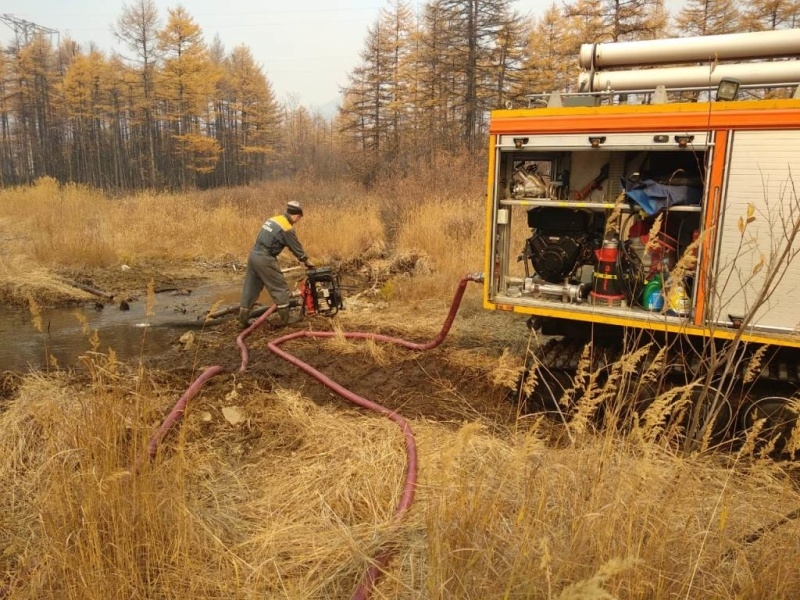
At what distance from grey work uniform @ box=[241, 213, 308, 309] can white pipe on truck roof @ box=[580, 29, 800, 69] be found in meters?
4.72

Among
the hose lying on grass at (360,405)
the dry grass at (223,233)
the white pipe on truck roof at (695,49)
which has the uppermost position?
the white pipe on truck roof at (695,49)

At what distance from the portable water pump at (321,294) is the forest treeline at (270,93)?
1457 cm

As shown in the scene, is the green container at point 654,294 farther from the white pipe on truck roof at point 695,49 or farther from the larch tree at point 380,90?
the larch tree at point 380,90

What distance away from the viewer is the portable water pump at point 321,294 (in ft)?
28.4

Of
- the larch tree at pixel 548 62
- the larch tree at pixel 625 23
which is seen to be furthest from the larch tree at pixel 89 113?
the larch tree at pixel 625 23

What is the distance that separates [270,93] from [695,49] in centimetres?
5769

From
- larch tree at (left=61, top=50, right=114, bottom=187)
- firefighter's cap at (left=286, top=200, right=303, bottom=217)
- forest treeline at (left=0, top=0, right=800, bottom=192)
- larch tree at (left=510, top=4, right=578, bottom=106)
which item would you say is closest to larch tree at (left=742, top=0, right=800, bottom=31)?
forest treeline at (left=0, top=0, right=800, bottom=192)

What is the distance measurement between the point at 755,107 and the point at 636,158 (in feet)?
3.92

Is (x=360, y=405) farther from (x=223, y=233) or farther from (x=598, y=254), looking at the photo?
(x=223, y=233)

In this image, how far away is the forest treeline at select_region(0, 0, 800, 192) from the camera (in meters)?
30.5

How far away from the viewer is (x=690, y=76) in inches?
197

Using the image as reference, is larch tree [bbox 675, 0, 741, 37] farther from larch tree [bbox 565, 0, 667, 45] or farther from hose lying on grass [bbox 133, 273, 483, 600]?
hose lying on grass [bbox 133, 273, 483, 600]

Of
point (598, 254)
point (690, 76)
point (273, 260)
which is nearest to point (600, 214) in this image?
point (598, 254)

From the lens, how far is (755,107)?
13.8ft
